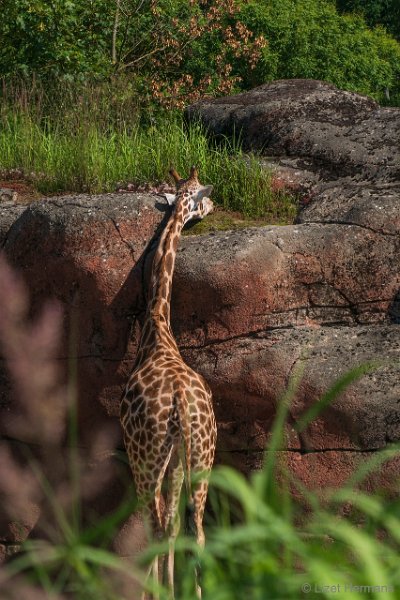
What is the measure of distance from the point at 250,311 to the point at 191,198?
0.97 metres

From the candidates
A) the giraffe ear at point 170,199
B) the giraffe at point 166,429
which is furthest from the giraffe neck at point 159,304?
the giraffe ear at point 170,199

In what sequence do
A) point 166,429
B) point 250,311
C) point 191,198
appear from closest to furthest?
point 166,429 → point 250,311 → point 191,198

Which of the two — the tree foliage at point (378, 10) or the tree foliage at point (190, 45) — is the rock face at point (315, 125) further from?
the tree foliage at point (378, 10)

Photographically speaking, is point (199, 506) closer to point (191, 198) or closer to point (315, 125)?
point (191, 198)

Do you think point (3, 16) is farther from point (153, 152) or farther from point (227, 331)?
point (227, 331)

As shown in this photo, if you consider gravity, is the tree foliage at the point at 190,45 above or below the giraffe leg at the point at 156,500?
below

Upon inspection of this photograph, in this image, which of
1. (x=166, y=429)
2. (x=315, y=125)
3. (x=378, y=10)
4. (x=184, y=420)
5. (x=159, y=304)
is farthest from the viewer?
(x=378, y=10)

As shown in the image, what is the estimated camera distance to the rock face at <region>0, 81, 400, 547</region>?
652cm

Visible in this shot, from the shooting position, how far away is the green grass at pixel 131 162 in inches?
339

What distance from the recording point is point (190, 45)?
1828 cm

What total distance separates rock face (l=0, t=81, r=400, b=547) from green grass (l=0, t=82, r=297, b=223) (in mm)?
1104

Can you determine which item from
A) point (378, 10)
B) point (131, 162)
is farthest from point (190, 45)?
point (378, 10)

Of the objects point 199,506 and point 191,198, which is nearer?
point 199,506

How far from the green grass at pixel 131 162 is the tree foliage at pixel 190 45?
383 cm
